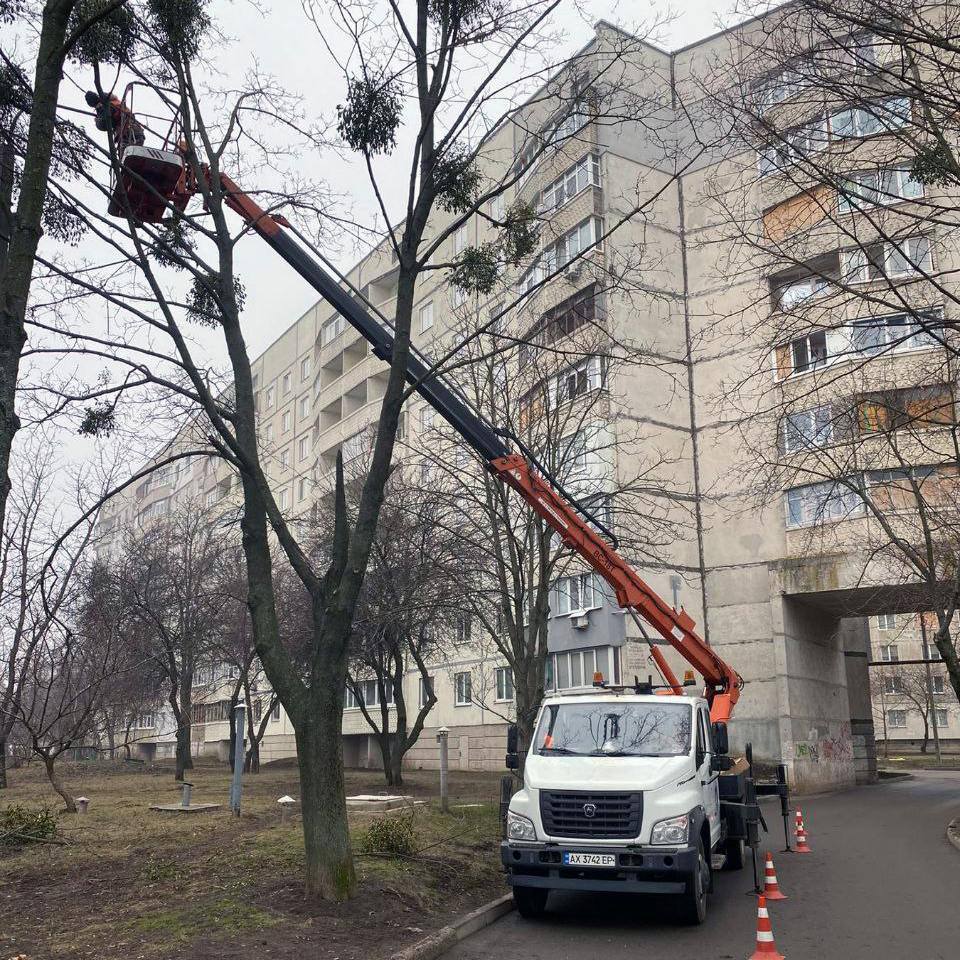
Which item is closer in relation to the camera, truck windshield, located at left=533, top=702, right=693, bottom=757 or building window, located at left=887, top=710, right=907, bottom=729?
truck windshield, located at left=533, top=702, right=693, bottom=757

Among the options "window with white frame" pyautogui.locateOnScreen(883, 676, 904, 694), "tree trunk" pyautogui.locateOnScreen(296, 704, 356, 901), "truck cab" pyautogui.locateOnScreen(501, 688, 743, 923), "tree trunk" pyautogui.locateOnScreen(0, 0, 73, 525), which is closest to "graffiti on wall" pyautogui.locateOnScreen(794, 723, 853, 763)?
"truck cab" pyautogui.locateOnScreen(501, 688, 743, 923)

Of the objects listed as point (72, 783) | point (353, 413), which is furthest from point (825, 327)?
point (353, 413)

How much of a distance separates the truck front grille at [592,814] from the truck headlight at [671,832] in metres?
0.18

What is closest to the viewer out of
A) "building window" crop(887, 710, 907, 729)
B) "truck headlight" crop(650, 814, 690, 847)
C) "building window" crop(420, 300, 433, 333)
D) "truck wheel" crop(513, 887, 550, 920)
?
"truck headlight" crop(650, 814, 690, 847)

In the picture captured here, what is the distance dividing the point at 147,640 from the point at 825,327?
28326 millimetres

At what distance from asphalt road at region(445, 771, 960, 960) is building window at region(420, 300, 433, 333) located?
109 ft

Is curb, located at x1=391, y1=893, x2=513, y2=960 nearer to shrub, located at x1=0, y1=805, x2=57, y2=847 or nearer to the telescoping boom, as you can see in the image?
the telescoping boom

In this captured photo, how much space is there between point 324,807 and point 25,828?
271 inches

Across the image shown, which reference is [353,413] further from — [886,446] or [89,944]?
[89,944]

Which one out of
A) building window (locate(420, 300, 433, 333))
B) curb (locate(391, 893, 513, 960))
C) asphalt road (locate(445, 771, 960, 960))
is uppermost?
building window (locate(420, 300, 433, 333))

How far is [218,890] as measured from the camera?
977cm

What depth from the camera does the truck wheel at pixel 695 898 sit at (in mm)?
9344

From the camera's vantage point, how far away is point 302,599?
30.4 m

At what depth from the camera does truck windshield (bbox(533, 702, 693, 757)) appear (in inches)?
420
